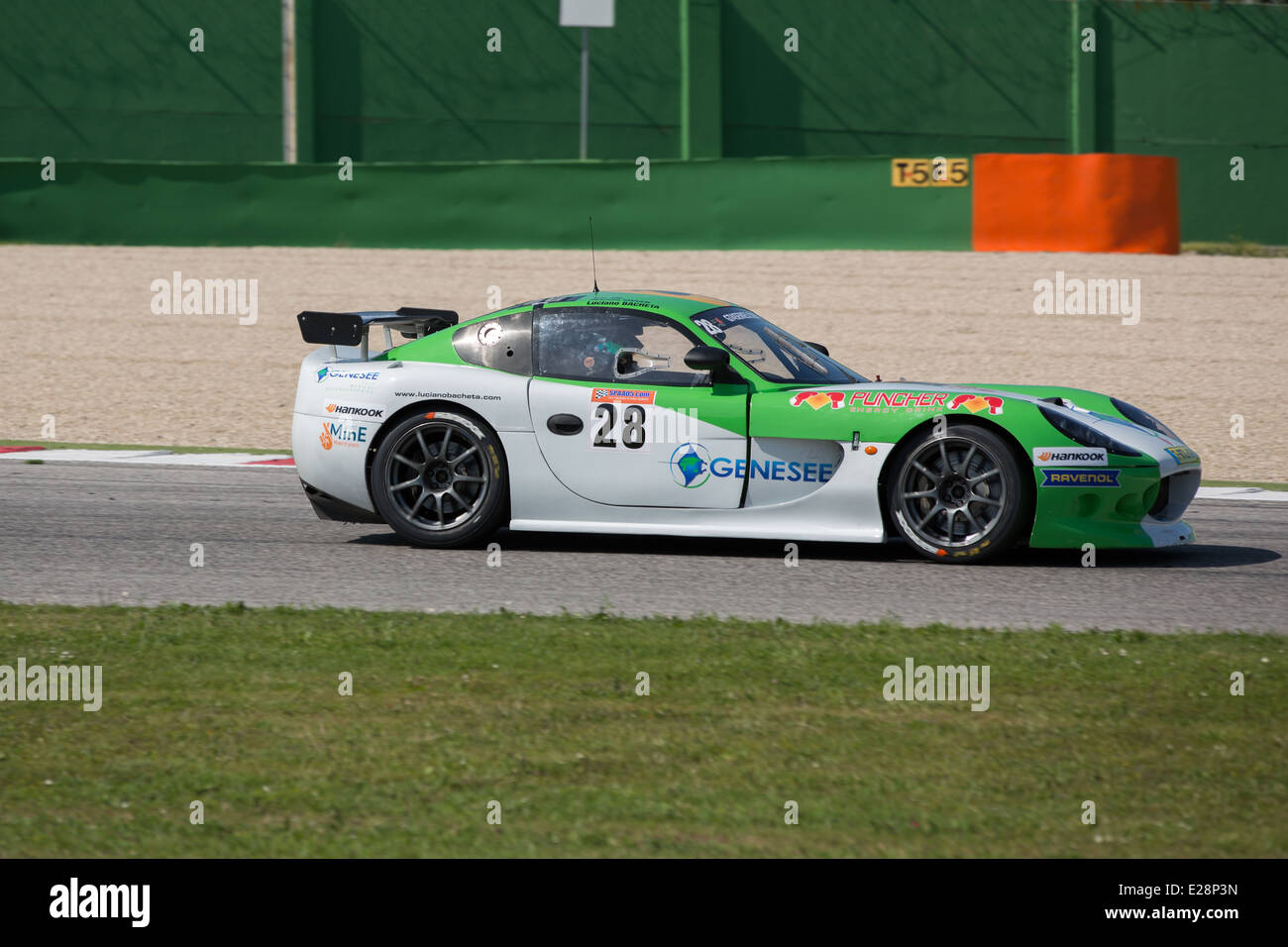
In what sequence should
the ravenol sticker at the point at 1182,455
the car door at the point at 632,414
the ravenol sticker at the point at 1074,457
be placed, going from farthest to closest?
the car door at the point at 632,414, the ravenol sticker at the point at 1182,455, the ravenol sticker at the point at 1074,457

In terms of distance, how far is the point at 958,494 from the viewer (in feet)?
26.2

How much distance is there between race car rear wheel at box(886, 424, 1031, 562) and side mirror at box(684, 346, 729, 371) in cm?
96

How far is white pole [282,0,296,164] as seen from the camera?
95.3 ft

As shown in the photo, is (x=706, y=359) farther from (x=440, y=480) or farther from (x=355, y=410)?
(x=355, y=410)

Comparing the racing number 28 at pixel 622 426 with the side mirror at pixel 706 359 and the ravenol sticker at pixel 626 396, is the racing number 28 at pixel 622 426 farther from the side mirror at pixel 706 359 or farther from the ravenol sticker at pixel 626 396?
the side mirror at pixel 706 359

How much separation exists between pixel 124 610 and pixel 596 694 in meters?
2.40

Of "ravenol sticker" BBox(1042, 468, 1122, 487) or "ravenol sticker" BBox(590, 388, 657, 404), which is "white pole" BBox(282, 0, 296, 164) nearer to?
"ravenol sticker" BBox(590, 388, 657, 404)

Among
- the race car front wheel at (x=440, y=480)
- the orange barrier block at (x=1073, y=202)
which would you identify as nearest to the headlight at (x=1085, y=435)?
the race car front wheel at (x=440, y=480)

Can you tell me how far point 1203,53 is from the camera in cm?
3000

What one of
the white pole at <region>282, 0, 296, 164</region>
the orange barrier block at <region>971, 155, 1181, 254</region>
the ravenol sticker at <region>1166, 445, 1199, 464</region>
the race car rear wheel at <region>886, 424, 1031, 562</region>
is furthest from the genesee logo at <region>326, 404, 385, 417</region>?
the white pole at <region>282, 0, 296, 164</region>

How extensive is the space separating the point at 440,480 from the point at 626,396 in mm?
1090

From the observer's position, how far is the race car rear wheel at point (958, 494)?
784 centimetres

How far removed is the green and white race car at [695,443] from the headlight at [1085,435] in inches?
0.4
